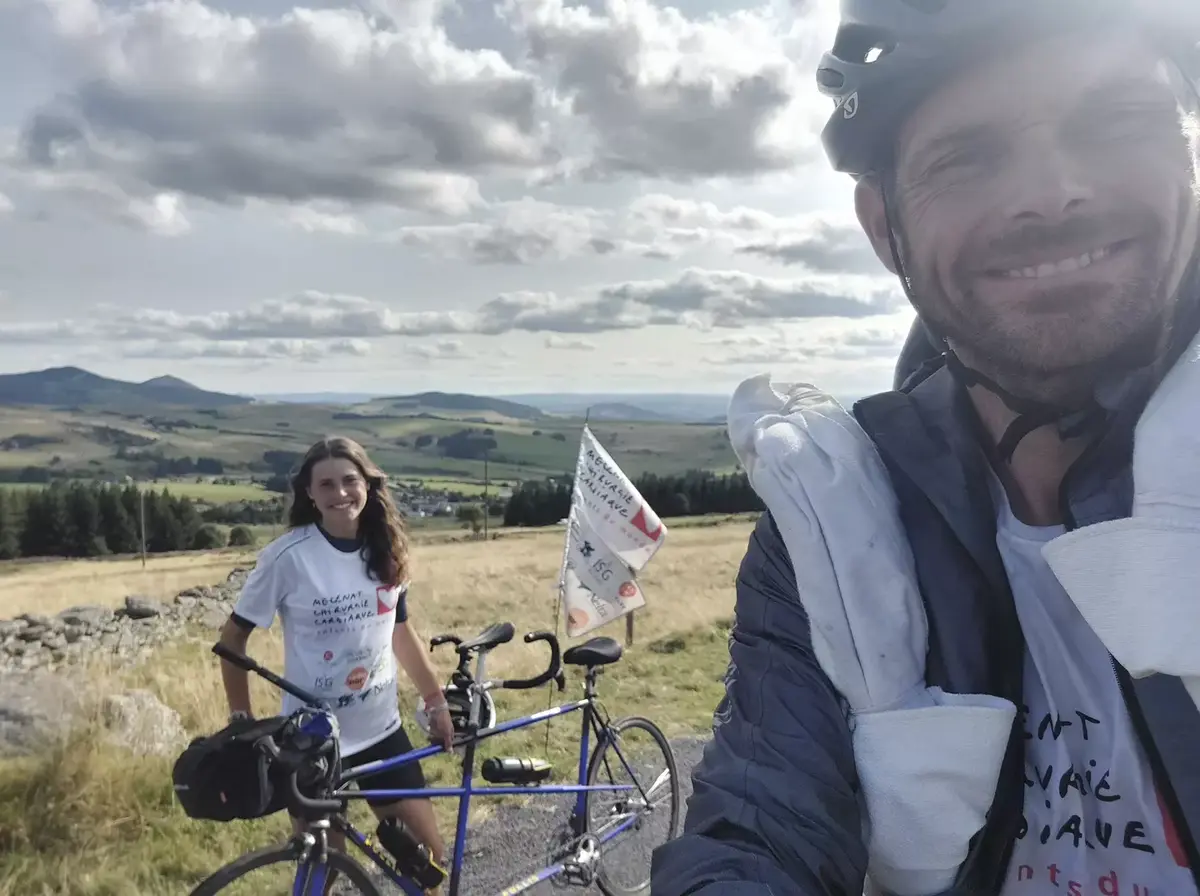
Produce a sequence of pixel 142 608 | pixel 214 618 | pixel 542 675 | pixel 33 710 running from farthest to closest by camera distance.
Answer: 1. pixel 142 608
2. pixel 214 618
3. pixel 33 710
4. pixel 542 675

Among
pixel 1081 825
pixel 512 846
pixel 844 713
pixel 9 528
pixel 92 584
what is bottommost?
pixel 9 528

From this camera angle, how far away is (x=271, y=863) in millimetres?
3078

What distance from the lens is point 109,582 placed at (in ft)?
97.0

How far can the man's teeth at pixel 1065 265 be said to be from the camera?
125cm

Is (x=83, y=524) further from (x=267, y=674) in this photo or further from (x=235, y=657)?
(x=267, y=674)

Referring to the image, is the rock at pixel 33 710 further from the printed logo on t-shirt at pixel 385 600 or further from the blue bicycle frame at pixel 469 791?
the blue bicycle frame at pixel 469 791

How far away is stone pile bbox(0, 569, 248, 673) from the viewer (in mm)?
14211

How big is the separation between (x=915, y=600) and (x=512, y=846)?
4.22m

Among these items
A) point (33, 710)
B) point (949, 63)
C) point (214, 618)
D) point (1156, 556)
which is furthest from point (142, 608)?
point (1156, 556)

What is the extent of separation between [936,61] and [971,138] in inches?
5.9

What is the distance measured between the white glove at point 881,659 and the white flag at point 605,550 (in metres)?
6.60

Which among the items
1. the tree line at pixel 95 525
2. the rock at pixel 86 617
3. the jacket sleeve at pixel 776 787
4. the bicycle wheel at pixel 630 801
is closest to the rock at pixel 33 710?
the bicycle wheel at pixel 630 801

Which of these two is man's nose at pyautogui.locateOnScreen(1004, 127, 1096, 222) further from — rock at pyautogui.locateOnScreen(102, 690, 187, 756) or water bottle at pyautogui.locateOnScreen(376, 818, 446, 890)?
rock at pyautogui.locateOnScreen(102, 690, 187, 756)

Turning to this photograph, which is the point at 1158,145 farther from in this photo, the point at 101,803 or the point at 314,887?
the point at 101,803
